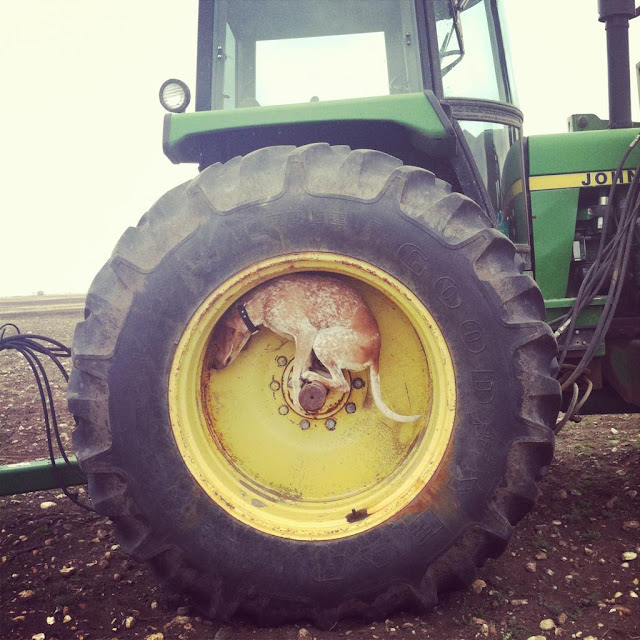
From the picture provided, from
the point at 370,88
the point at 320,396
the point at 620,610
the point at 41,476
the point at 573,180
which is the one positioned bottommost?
the point at 620,610

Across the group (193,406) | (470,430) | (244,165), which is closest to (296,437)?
(193,406)

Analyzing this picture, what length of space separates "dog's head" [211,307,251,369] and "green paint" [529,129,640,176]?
1334 mm

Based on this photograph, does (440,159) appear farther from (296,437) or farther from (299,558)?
(299,558)

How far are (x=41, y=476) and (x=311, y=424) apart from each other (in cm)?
103

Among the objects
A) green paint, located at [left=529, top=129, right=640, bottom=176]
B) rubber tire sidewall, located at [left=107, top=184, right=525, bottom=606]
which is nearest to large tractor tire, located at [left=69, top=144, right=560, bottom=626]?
rubber tire sidewall, located at [left=107, top=184, right=525, bottom=606]

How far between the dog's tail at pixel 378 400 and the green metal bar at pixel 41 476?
3.57 feet

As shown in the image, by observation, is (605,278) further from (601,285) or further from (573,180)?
(573,180)

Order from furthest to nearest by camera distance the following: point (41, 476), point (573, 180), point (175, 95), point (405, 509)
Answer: point (573, 180), point (41, 476), point (175, 95), point (405, 509)

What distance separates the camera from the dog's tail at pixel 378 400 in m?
1.84

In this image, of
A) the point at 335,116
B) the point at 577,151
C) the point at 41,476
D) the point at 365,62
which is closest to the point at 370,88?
the point at 365,62

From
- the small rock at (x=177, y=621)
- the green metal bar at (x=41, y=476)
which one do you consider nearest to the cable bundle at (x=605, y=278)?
the small rock at (x=177, y=621)

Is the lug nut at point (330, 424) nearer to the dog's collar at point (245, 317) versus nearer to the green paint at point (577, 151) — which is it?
the dog's collar at point (245, 317)

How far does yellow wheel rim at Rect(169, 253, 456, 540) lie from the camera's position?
66.6 inches

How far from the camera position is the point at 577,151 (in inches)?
97.5
